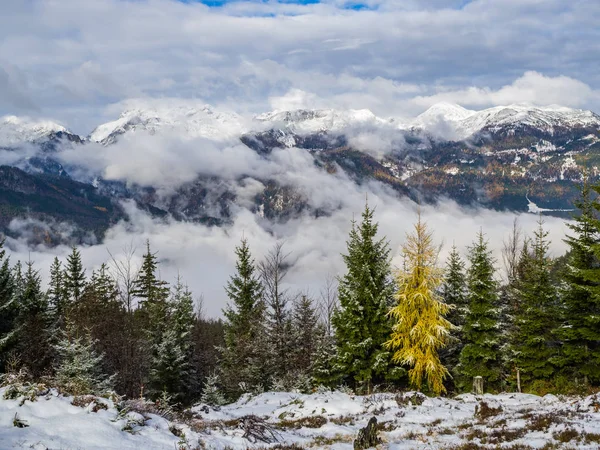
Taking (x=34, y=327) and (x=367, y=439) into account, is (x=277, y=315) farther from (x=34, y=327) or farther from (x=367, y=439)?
(x=367, y=439)

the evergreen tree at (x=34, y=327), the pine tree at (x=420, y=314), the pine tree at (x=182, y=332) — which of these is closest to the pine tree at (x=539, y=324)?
the pine tree at (x=420, y=314)

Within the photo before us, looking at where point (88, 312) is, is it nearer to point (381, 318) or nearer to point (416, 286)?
point (381, 318)

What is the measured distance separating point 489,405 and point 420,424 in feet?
17.5

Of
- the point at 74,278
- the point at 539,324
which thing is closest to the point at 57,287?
the point at 74,278

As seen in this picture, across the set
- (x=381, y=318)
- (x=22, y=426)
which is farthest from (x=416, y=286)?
(x=22, y=426)

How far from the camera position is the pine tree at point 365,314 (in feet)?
100

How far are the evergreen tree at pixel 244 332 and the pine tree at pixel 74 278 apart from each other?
19.3m

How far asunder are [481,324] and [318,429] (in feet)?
67.5

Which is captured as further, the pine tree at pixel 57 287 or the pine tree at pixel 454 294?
the pine tree at pixel 57 287

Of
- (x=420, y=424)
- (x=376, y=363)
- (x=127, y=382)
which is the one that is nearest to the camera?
(x=420, y=424)

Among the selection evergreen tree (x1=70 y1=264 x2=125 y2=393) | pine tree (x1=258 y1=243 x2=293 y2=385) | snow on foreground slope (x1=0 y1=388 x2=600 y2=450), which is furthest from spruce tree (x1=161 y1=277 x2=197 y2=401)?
snow on foreground slope (x1=0 y1=388 x2=600 y2=450)

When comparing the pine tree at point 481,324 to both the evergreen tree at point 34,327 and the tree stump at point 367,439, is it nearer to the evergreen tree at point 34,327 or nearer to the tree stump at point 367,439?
the tree stump at point 367,439

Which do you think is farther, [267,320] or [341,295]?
[267,320]

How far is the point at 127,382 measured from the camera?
1452 inches
